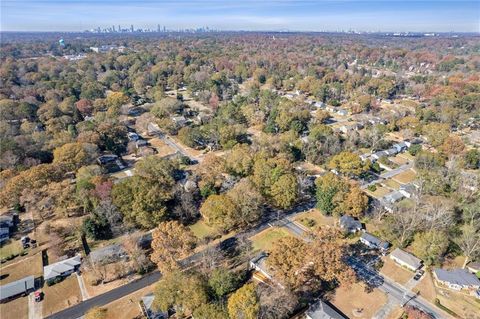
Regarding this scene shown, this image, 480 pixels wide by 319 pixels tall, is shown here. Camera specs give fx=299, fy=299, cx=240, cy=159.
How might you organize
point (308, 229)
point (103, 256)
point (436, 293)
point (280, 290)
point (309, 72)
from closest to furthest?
point (280, 290)
point (436, 293)
point (103, 256)
point (308, 229)
point (309, 72)

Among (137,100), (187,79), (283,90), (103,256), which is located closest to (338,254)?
(103,256)

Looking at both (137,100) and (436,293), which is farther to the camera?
(137,100)

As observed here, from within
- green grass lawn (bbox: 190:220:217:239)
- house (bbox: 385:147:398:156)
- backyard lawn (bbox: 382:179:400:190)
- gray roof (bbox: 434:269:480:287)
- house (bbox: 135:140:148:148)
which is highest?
house (bbox: 385:147:398:156)

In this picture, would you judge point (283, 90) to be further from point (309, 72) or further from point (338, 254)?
point (338, 254)

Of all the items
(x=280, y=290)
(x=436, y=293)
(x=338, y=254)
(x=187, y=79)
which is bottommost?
(x=436, y=293)

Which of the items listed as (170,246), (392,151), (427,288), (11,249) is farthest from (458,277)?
(11,249)

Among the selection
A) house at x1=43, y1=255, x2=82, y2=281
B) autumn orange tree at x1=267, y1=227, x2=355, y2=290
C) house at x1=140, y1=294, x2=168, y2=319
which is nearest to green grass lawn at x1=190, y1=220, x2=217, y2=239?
house at x1=140, y1=294, x2=168, y2=319

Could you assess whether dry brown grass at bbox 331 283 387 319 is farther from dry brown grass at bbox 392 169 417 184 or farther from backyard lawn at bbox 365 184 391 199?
dry brown grass at bbox 392 169 417 184
